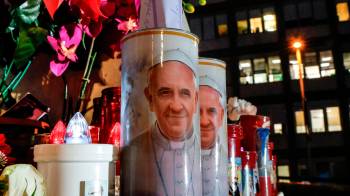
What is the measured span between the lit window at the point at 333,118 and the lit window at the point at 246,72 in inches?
121

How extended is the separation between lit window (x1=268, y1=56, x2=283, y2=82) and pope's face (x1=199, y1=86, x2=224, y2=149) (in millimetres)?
14109

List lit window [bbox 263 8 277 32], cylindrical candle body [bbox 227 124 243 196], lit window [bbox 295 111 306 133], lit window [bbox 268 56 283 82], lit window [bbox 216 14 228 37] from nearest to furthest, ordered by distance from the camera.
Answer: cylindrical candle body [bbox 227 124 243 196] → lit window [bbox 295 111 306 133] → lit window [bbox 268 56 283 82] → lit window [bbox 263 8 277 32] → lit window [bbox 216 14 228 37]

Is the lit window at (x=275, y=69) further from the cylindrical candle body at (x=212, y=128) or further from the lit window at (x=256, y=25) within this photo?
the cylindrical candle body at (x=212, y=128)

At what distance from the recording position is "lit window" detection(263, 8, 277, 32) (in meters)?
14.8

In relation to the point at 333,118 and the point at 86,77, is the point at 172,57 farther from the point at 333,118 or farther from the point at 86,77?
the point at 333,118

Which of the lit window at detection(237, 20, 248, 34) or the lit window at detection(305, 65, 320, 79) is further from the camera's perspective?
the lit window at detection(237, 20, 248, 34)

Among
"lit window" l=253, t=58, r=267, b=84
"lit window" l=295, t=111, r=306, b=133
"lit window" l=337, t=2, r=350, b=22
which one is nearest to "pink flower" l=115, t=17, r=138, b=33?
"lit window" l=295, t=111, r=306, b=133

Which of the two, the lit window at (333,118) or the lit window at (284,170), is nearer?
the lit window at (333,118)

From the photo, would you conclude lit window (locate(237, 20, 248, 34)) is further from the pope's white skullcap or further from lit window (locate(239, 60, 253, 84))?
the pope's white skullcap

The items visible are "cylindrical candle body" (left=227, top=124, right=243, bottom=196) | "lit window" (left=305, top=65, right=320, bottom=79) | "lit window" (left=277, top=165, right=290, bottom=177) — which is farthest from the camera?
"lit window" (left=305, top=65, right=320, bottom=79)

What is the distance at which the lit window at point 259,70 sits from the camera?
14492 millimetres

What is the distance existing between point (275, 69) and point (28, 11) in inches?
566

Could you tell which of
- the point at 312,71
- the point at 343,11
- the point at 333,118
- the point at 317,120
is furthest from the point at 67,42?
the point at 343,11

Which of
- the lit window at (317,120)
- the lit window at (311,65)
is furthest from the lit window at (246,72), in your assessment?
the lit window at (317,120)
